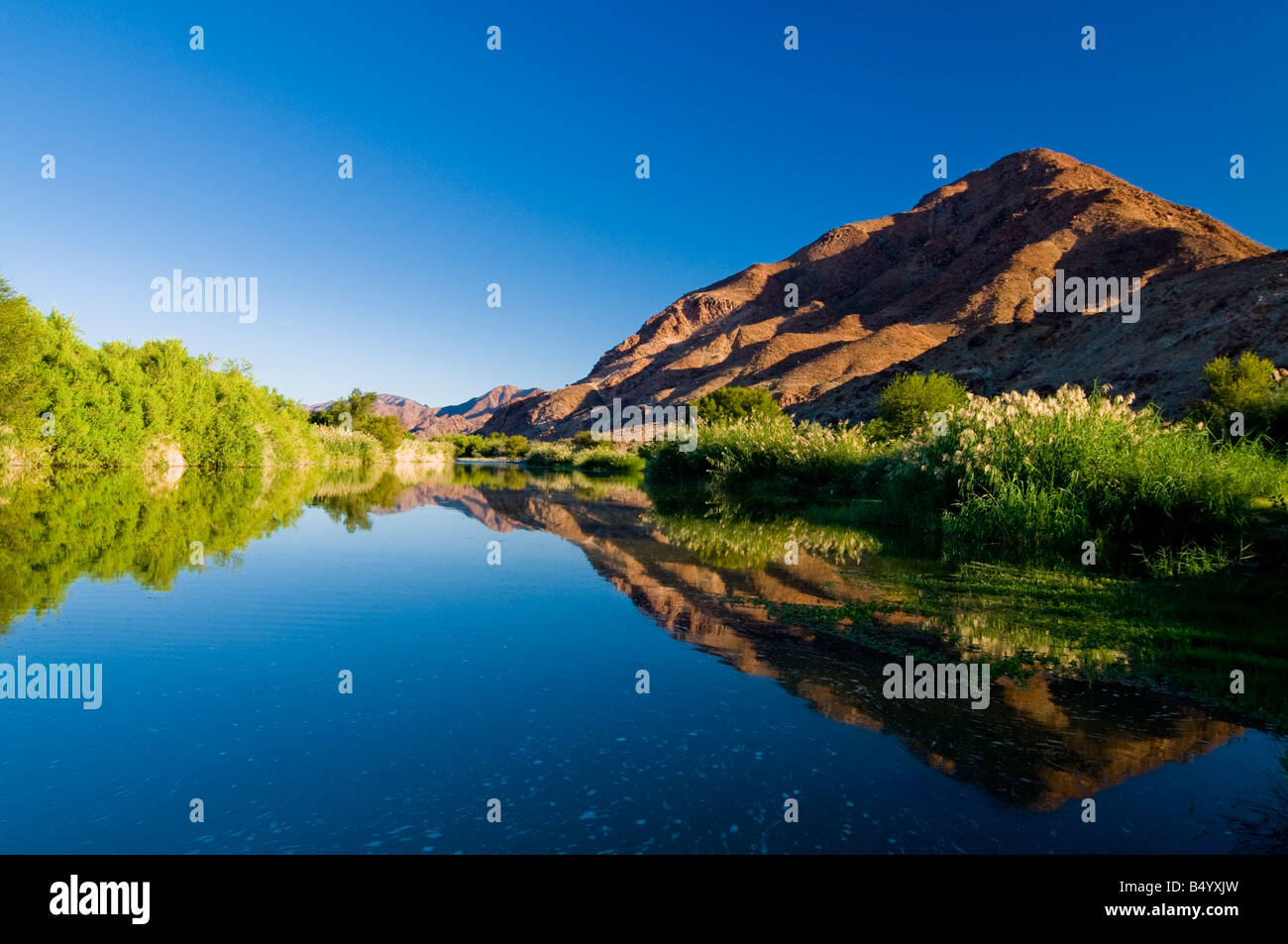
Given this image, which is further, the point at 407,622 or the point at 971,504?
the point at 971,504

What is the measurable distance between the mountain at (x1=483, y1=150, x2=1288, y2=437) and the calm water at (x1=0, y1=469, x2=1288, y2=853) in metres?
48.4

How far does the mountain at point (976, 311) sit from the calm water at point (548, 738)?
1907 inches

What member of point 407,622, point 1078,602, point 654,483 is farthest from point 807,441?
point 407,622

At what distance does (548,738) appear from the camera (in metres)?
5.46

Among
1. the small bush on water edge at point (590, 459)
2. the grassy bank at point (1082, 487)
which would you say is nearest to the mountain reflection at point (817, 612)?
the grassy bank at point (1082, 487)

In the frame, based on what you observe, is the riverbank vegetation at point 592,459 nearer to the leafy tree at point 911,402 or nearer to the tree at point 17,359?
the leafy tree at point 911,402

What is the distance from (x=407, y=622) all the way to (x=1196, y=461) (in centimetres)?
1371

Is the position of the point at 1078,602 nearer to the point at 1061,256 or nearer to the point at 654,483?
the point at 654,483

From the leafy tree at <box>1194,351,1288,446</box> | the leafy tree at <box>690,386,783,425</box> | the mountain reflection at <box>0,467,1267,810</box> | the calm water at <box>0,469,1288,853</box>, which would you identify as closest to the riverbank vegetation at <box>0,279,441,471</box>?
the mountain reflection at <box>0,467,1267,810</box>

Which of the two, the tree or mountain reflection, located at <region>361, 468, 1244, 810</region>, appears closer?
mountain reflection, located at <region>361, 468, 1244, 810</region>

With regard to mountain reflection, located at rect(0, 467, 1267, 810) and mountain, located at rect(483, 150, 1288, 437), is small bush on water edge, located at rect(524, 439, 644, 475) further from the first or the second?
mountain reflection, located at rect(0, 467, 1267, 810)

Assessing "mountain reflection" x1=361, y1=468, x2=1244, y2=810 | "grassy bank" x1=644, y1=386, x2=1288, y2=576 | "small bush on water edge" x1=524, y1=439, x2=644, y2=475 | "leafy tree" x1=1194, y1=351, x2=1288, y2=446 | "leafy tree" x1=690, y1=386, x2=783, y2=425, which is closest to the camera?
"mountain reflection" x1=361, y1=468, x2=1244, y2=810

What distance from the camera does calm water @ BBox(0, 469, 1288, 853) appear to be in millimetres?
4121

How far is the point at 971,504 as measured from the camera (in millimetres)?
16859
